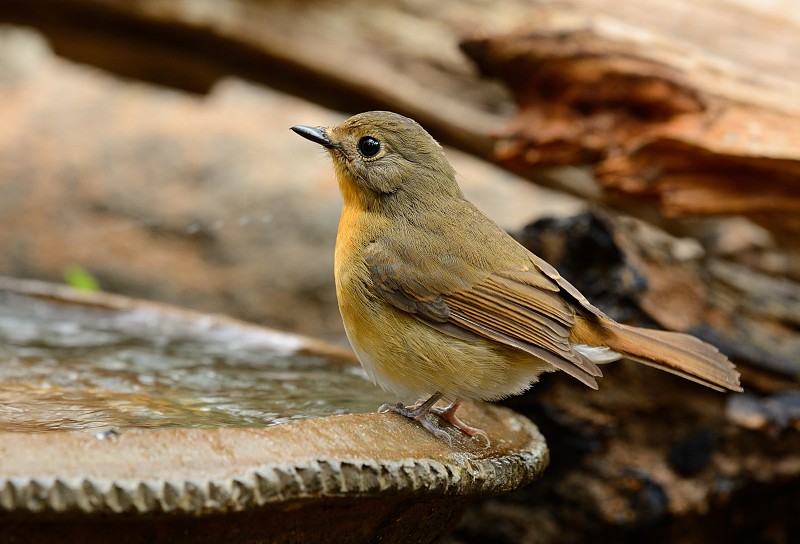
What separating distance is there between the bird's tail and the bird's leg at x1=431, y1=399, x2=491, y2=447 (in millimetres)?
576

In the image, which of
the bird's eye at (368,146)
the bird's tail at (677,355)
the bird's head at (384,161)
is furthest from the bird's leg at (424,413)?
the bird's eye at (368,146)

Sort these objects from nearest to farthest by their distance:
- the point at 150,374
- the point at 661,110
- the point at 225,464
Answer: the point at 225,464, the point at 150,374, the point at 661,110

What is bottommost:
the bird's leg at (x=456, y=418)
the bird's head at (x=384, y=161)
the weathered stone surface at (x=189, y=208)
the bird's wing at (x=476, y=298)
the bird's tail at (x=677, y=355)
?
the weathered stone surface at (x=189, y=208)

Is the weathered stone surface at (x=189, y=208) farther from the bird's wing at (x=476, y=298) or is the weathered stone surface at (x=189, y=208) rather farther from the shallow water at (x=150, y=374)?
the bird's wing at (x=476, y=298)

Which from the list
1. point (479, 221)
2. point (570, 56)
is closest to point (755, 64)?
point (570, 56)

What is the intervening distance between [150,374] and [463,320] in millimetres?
1270

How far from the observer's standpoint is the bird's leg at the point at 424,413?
2.85 meters

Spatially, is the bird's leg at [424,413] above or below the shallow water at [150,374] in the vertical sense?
above

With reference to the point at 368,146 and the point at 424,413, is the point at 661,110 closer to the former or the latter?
the point at 368,146

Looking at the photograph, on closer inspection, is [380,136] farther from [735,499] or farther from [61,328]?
[735,499]

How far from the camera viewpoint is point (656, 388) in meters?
4.40

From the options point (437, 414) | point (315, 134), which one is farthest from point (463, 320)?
point (315, 134)

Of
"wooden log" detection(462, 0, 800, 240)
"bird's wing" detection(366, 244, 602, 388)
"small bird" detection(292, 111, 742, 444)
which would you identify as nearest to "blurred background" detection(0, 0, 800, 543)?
"wooden log" detection(462, 0, 800, 240)

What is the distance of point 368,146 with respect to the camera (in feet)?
12.3
